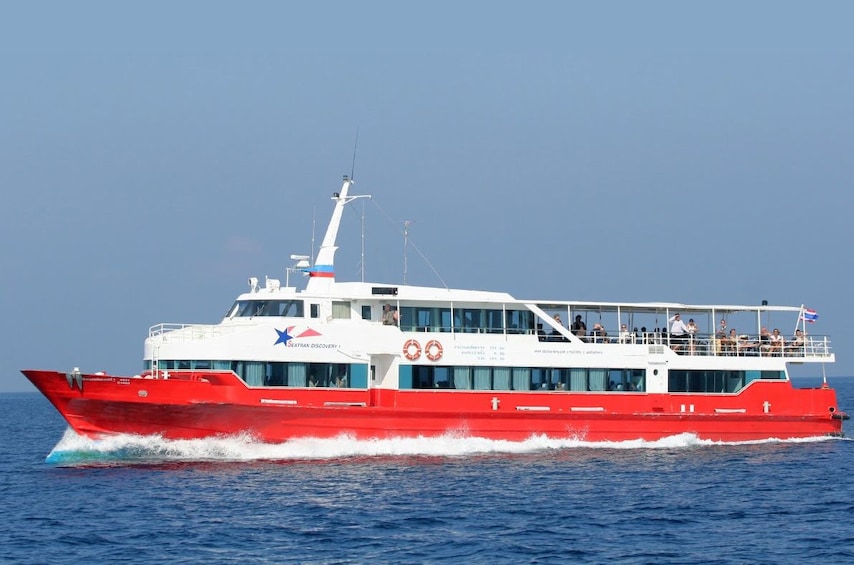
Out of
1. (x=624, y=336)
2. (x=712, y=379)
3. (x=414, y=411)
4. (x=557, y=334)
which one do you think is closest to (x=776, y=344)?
(x=712, y=379)

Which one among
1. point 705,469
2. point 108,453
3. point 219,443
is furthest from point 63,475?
point 705,469

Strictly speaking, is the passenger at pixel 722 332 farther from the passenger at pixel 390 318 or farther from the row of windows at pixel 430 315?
the passenger at pixel 390 318

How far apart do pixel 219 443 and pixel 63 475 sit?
12.4 feet

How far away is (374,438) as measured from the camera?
28297 mm

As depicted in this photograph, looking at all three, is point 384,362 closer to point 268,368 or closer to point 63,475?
point 268,368

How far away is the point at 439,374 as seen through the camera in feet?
97.7

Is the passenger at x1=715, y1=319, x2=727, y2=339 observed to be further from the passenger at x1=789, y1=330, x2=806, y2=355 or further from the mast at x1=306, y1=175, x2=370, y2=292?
the mast at x1=306, y1=175, x2=370, y2=292

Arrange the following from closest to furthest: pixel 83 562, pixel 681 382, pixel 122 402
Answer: pixel 83 562 < pixel 122 402 < pixel 681 382

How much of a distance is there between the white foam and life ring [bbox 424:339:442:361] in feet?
7.09

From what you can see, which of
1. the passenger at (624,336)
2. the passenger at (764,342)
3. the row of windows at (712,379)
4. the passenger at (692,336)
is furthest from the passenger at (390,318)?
the passenger at (764,342)

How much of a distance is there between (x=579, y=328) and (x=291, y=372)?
865 cm

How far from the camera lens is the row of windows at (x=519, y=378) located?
29578 millimetres

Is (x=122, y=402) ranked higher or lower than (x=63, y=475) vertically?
higher

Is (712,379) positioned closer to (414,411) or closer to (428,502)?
(414,411)
